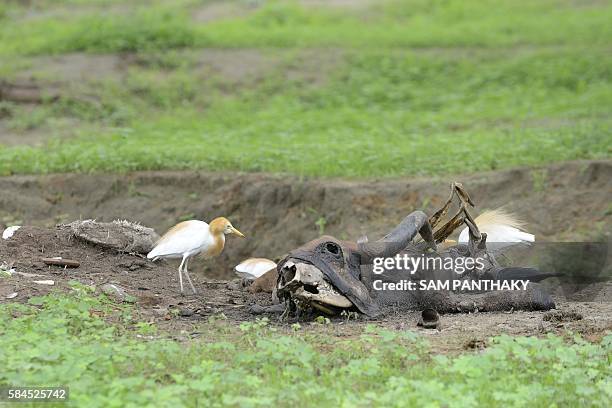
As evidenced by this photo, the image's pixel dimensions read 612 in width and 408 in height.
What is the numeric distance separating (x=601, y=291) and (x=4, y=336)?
479 cm

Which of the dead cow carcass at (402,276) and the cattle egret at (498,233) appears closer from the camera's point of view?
the dead cow carcass at (402,276)

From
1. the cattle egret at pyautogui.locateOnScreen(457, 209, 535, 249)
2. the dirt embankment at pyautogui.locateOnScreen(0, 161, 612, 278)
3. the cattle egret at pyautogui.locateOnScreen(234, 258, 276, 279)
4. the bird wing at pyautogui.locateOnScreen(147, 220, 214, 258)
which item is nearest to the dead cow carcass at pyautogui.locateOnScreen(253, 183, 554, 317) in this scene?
the cattle egret at pyautogui.locateOnScreen(457, 209, 535, 249)

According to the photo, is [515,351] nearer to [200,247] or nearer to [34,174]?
[200,247]

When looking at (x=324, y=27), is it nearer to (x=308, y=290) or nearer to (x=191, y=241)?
(x=191, y=241)

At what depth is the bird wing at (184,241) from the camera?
7.48 meters

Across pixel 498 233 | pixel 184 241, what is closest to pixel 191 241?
pixel 184 241

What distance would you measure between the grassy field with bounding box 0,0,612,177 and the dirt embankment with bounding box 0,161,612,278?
1.02ft

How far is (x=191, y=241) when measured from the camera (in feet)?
24.5

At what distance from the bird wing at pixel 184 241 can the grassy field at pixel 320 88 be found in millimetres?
4132

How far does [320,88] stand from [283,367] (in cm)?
1114

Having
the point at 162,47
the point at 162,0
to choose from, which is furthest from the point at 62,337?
the point at 162,0

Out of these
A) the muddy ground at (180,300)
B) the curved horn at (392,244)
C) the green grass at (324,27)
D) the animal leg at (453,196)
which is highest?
the green grass at (324,27)

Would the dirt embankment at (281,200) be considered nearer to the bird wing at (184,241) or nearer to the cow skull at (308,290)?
the bird wing at (184,241)

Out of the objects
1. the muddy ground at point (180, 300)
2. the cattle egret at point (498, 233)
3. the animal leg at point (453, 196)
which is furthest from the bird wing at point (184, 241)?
the cattle egret at point (498, 233)
